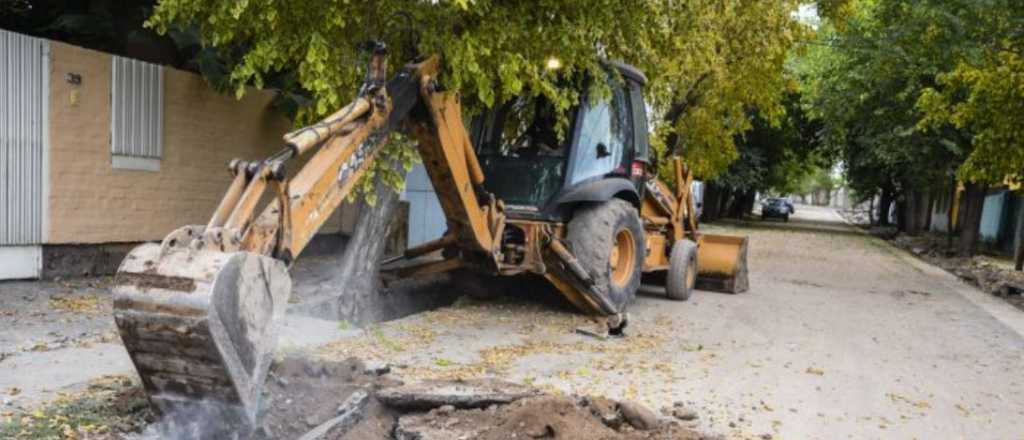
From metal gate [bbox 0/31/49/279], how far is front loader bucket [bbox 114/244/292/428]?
252 inches

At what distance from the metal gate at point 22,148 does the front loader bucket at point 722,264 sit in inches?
343

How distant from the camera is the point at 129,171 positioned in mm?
10266

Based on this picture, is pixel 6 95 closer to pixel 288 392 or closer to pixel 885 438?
pixel 288 392

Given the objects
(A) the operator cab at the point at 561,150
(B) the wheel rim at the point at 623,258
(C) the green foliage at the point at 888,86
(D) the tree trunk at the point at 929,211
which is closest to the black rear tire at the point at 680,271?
(B) the wheel rim at the point at 623,258

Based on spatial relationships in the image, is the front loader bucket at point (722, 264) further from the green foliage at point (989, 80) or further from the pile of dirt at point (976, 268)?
the green foliage at point (989, 80)

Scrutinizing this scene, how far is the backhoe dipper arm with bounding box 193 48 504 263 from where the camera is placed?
4.04m

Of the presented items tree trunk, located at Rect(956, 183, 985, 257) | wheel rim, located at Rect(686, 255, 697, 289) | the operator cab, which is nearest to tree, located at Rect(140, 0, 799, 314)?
the operator cab

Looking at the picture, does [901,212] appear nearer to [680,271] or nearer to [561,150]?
[680,271]

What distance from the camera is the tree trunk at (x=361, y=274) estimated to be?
7918mm

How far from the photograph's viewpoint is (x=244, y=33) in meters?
7.81

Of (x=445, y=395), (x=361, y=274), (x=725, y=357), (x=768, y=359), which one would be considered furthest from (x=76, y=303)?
(x=768, y=359)

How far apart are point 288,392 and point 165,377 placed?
1.41 meters

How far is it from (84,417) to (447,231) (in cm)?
403

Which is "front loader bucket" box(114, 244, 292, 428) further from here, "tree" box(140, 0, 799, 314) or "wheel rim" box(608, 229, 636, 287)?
"wheel rim" box(608, 229, 636, 287)
